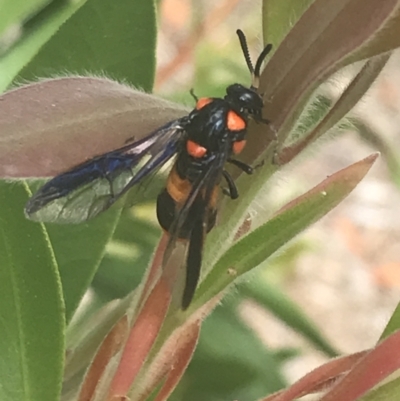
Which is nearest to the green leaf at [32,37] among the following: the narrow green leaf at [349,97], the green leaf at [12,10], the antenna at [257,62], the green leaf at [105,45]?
the green leaf at [12,10]

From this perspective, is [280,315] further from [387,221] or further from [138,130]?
[387,221]

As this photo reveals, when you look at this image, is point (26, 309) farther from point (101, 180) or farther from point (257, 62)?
point (257, 62)

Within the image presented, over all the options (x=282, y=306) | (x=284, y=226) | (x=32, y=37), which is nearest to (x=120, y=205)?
(x=284, y=226)

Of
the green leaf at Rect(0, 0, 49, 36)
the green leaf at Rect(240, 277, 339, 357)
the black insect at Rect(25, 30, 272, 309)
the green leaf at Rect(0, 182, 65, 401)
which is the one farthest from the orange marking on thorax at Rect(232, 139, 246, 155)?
the green leaf at Rect(240, 277, 339, 357)

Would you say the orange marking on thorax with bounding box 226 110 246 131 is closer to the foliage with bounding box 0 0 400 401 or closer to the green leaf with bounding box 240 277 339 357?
the foliage with bounding box 0 0 400 401

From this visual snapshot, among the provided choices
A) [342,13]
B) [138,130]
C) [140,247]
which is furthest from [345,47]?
[140,247]

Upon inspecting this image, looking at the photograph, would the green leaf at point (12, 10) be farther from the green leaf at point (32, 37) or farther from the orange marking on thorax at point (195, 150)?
the orange marking on thorax at point (195, 150)
